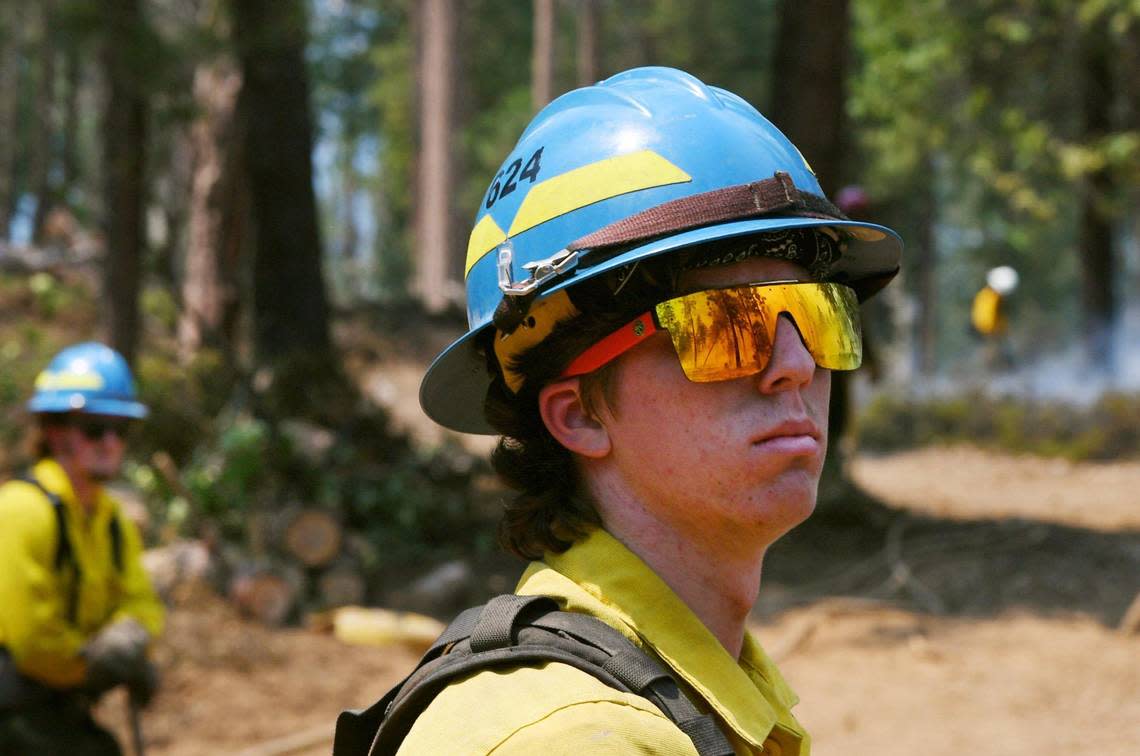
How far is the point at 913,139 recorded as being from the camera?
2623cm

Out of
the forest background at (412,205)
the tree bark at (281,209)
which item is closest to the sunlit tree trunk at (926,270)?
the forest background at (412,205)

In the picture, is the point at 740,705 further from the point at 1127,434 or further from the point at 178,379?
the point at 1127,434

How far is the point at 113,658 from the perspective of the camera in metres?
4.40

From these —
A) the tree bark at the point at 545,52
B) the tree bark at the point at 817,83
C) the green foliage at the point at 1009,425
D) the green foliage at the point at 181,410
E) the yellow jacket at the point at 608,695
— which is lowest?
the green foliage at the point at 1009,425

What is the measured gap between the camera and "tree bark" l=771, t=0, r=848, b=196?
1141 centimetres

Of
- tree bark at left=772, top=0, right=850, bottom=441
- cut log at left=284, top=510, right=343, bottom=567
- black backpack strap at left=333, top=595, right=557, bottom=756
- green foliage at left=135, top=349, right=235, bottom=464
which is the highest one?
tree bark at left=772, top=0, right=850, bottom=441

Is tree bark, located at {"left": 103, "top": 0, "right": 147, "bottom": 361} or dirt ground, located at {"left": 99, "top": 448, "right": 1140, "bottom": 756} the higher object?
tree bark, located at {"left": 103, "top": 0, "right": 147, "bottom": 361}

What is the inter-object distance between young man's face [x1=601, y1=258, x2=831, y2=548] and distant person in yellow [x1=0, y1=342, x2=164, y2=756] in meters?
3.15

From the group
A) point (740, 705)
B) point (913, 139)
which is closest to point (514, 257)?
point (740, 705)

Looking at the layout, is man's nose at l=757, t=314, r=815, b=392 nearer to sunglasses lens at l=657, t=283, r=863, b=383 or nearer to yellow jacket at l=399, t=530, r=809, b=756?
sunglasses lens at l=657, t=283, r=863, b=383

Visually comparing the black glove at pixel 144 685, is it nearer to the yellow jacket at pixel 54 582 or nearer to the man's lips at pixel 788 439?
the yellow jacket at pixel 54 582

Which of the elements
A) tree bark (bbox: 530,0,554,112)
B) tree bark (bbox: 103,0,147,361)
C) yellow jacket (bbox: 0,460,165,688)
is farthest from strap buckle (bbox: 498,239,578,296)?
tree bark (bbox: 530,0,554,112)

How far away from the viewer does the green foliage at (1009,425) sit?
16.6 metres

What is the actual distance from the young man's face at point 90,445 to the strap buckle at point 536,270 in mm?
3314
